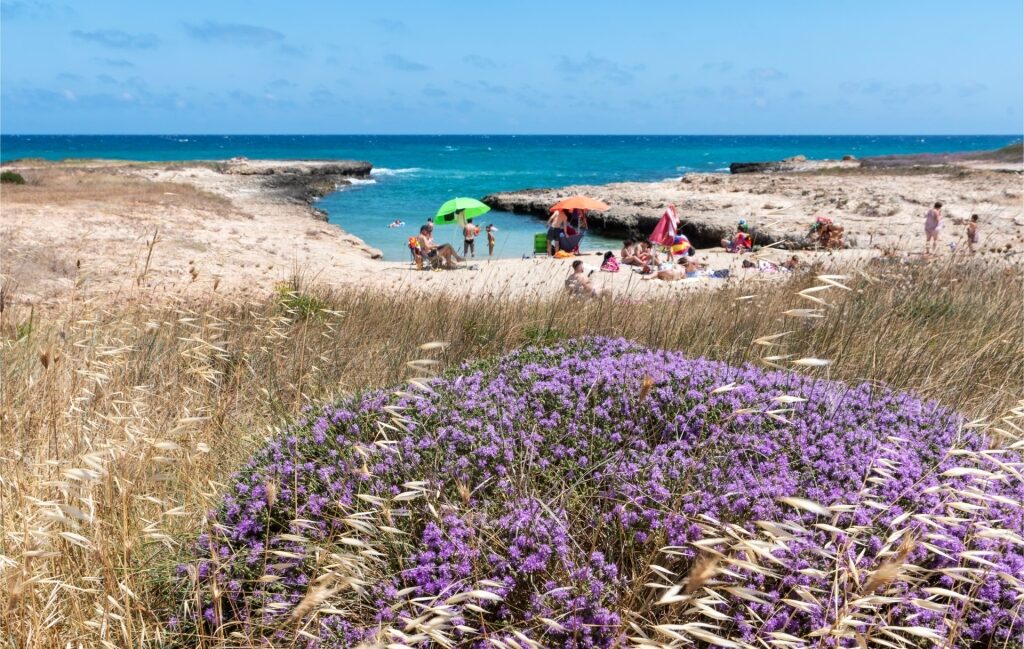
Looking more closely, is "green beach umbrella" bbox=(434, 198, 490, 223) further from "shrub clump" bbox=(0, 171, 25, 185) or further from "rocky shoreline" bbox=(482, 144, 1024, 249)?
"shrub clump" bbox=(0, 171, 25, 185)

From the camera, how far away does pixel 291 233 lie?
24141 millimetres

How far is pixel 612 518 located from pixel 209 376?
2345 mm

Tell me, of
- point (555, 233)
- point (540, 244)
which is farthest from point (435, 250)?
point (540, 244)

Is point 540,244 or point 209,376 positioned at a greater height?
point 209,376

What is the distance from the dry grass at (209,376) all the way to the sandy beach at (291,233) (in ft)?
1.37

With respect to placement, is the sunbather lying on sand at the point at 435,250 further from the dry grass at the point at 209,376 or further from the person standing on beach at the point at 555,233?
the dry grass at the point at 209,376

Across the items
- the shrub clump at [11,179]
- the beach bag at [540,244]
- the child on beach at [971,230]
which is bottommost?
the beach bag at [540,244]

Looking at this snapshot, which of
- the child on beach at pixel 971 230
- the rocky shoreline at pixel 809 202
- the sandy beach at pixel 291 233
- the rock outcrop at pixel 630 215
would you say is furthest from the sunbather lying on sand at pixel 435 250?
the child on beach at pixel 971 230

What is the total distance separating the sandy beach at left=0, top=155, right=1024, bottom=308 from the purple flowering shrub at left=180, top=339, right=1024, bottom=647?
887 mm

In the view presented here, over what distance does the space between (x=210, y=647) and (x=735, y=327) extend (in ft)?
12.0

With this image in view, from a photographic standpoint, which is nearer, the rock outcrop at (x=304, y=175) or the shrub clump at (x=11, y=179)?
the shrub clump at (x=11, y=179)

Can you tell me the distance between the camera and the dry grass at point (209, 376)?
88.0 inches

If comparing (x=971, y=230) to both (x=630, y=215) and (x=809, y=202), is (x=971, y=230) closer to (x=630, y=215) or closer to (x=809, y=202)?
(x=809, y=202)

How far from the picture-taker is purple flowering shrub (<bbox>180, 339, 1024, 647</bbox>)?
1.96 m
